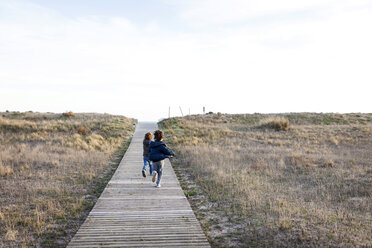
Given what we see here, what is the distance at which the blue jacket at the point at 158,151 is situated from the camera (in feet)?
29.8

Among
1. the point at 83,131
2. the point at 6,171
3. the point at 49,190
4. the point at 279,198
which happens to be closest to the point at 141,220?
the point at 279,198

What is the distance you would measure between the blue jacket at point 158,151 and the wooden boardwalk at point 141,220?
3.12ft

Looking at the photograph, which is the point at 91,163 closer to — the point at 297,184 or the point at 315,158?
the point at 297,184

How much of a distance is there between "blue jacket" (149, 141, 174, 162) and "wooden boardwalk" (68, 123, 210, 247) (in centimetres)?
95

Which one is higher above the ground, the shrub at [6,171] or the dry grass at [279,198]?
the shrub at [6,171]

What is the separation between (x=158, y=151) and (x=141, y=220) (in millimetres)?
3110

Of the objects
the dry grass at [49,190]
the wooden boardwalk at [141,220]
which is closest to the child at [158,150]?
the wooden boardwalk at [141,220]

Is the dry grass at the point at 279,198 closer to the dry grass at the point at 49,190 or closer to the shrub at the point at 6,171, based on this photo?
the dry grass at the point at 49,190

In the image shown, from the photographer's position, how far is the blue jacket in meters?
9.09

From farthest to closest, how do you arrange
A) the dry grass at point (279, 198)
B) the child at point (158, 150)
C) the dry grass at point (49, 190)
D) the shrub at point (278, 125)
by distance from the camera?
the shrub at point (278, 125) < the child at point (158, 150) < the dry grass at point (49, 190) < the dry grass at point (279, 198)

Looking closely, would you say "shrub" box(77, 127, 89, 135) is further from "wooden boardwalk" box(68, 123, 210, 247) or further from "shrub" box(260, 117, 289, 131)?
"shrub" box(260, 117, 289, 131)

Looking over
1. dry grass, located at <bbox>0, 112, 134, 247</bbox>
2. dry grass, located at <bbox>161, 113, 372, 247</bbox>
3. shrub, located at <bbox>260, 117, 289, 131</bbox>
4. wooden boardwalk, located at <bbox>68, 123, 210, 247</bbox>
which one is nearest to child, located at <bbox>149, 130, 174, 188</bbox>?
wooden boardwalk, located at <bbox>68, 123, 210, 247</bbox>

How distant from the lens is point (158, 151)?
30.0ft

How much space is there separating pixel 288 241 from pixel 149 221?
2743 mm
